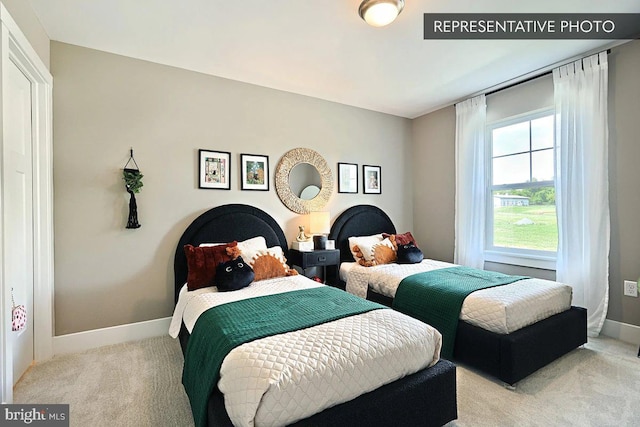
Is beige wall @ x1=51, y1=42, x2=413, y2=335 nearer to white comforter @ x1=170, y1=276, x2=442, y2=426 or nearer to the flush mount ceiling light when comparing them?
the flush mount ceiling light

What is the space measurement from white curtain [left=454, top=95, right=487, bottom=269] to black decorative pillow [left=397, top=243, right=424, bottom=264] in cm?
77

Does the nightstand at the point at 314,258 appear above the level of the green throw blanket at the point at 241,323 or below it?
above

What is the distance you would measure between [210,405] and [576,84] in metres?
3.94

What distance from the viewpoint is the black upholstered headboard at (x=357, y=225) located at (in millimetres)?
3912

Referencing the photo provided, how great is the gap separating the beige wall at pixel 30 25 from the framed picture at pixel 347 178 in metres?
2.99

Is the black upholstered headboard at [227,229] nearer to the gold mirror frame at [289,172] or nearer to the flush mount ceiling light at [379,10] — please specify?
the gold mirror frame at [289,172]

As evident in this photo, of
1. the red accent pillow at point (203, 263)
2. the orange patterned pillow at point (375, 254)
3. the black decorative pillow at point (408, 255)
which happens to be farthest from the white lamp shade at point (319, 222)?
the red accent pillow at point (203, 263)

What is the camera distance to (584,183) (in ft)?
9.41

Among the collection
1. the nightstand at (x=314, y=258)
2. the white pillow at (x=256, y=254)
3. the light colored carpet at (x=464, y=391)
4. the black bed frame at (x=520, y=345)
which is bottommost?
the light colored carpet at (x=464, y=391)

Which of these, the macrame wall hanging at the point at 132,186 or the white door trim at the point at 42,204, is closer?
the white door trim at the point at 42,204

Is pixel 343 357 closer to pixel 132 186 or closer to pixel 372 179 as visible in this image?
pixel 132 186

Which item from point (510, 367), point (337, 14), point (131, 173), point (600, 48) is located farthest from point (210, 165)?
point (600, 48)

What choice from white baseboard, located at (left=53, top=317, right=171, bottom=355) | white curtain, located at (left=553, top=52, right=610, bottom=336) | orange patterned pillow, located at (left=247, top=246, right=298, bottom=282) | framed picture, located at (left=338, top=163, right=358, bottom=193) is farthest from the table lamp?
white curtain, located at (left=553, top=52, right=610, bottom=336)

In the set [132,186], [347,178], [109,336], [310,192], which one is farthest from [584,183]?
[109,336]
